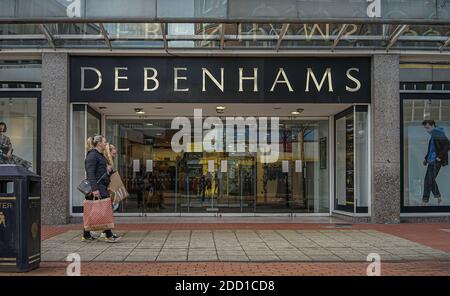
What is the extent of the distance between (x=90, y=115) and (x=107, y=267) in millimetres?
7742

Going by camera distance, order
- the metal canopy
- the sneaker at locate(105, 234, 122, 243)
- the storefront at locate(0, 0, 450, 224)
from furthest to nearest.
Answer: the storefront at locate(0, 0, 450, 224), the metal canopy, the sneaker at locate(105, 234, 122, 243)

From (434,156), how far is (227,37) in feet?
21.0

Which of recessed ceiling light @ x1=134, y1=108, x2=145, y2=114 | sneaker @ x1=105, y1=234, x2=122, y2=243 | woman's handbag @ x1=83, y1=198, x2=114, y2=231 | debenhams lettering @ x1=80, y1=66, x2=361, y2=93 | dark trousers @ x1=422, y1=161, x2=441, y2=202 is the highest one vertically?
debenhams lettering @ x1=80, y1=66, x2=361, y2=93

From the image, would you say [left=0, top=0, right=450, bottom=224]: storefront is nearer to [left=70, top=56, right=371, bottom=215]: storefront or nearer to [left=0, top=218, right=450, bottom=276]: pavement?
[left=70, top=56, right=371, bottom=215]: storefront

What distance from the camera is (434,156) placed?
15.5 meters

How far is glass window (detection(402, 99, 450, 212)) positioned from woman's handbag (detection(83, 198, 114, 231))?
8.15 m

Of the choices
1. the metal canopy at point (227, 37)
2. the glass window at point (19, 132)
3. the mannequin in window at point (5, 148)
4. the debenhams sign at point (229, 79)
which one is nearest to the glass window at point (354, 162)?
the debenhams sign at point (229, 79)

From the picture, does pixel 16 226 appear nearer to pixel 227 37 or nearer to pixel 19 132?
pixel 19 132

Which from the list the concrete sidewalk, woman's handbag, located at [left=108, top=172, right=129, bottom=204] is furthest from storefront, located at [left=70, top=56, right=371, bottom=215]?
woman's handbag, located at [left=108, top=172, right=129, bottom=204]

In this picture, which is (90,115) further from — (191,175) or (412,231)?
(412,231)

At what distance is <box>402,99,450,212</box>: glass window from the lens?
15.2 m

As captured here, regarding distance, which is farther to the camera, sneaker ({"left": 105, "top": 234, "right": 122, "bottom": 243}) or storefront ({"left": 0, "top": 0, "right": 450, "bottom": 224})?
storefront ({"left": 0, "top": 0, "right": 450, "bottom": 224})

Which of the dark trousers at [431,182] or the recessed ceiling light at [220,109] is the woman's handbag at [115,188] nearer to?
the recessed ceiling light at [220,109]

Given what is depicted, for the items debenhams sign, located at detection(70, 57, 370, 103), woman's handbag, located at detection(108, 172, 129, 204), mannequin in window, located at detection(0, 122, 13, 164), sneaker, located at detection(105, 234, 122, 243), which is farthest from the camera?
mannequin in window, located at detection(0, 122, 13, 164)
